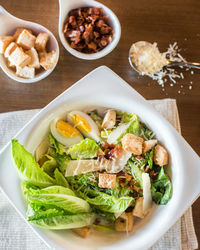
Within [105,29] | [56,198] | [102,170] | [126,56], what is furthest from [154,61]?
[56,198]

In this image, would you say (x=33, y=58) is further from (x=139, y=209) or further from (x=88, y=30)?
(x=139, y=209)

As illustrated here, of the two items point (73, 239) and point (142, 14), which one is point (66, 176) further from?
point (142, 14)

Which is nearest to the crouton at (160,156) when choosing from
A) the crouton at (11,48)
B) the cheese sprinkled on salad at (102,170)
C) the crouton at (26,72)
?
the cheese sprinkled on salad at (102,170)

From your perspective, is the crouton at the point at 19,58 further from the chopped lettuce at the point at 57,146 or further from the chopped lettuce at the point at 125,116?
the chopped lettuce at the point at 125,116

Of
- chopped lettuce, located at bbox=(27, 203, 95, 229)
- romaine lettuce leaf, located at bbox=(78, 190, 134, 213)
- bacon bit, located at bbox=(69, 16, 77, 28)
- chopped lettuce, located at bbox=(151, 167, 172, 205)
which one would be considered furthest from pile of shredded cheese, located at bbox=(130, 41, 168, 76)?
chopped lettuce, located at bbox=(27, 203, 95, 229)

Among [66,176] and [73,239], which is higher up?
[66,176]

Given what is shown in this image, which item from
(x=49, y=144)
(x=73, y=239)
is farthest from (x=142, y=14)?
(x=73, y=239)
